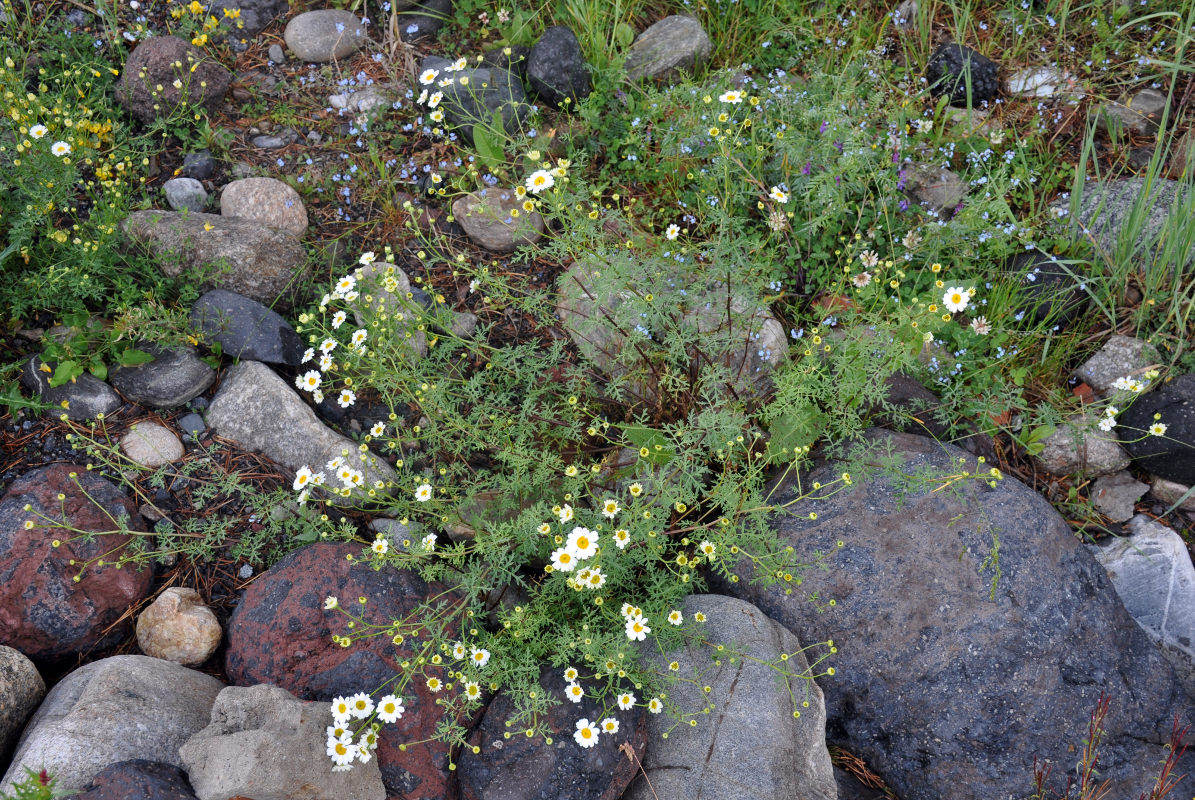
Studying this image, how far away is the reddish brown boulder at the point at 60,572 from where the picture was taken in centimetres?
290

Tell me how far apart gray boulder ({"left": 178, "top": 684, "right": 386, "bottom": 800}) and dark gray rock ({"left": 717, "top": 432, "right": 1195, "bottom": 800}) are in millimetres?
1612

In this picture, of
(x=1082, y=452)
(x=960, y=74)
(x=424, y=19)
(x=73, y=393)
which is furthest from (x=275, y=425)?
(x=960, y=74)

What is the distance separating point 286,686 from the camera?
2.83 meters

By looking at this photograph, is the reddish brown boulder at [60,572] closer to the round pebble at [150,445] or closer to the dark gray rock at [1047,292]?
the round pebble at [150,445]

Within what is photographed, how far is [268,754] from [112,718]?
23.2 inches

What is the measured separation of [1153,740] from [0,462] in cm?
471

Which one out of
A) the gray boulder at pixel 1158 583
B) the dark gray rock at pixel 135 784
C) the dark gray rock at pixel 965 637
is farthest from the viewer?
the gray boulder at pixel 1158 583

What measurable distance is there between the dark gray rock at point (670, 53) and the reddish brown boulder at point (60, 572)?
348 cm

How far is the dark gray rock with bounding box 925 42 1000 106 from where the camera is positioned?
4.56 m

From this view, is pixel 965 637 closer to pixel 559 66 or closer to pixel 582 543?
pixel 582 543

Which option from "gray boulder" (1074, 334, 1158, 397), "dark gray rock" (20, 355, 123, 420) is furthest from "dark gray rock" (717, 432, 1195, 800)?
"dark gray rock" (20, 355, 123, 420)

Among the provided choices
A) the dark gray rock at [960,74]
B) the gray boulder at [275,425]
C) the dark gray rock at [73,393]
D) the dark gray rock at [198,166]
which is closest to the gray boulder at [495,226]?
the gray boulder at [275,425]

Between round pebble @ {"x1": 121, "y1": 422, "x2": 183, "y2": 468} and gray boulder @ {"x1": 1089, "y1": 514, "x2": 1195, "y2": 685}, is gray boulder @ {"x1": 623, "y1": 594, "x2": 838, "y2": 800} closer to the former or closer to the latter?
gray boulder @ {"x1": 1089, "y1": 514, "x2": 1195, "y2": 685}

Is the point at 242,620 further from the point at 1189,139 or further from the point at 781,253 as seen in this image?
the point at 1189,139
